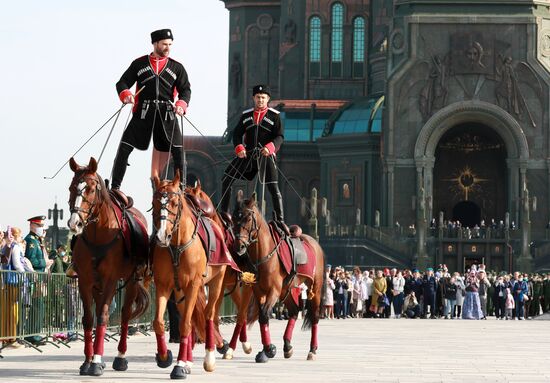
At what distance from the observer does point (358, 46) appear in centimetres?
11394

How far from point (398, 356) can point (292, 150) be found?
80.2 meters

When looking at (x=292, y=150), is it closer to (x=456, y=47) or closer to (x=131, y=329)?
(x=456, y=47)

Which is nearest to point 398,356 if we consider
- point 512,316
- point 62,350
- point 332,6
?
point 62,350

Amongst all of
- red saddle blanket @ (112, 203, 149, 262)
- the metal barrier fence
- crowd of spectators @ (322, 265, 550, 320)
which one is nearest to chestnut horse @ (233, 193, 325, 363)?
red saddle blanket @ (112, 203, 149, 262)

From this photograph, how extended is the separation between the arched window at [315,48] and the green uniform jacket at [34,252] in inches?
3350

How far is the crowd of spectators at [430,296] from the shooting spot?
5928 cm

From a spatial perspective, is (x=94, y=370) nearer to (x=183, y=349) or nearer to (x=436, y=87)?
(x=183, y=349)

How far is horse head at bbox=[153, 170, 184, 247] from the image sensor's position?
19.9 meters

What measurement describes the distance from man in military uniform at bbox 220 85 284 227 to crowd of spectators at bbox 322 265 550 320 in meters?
33.4

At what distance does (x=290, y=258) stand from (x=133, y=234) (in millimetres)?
4325

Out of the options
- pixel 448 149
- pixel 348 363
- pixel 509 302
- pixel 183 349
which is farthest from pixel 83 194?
pixel 448 149

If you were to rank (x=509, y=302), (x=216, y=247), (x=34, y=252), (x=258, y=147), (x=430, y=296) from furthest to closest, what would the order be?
(x=430, y=296)
(x=509, y=302)
(x=34, y=252)
(x=258, y=147)
(x=216, y=247)

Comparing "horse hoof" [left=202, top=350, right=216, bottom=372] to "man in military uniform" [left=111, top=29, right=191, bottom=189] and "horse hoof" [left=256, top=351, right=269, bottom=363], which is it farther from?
"man in military uniform" [left=111, top=29, right=191, bottom=189]

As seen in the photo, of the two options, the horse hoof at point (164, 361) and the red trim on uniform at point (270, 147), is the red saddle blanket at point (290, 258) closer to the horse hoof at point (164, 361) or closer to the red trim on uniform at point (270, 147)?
the red trim on uniform at point (270, 147)
